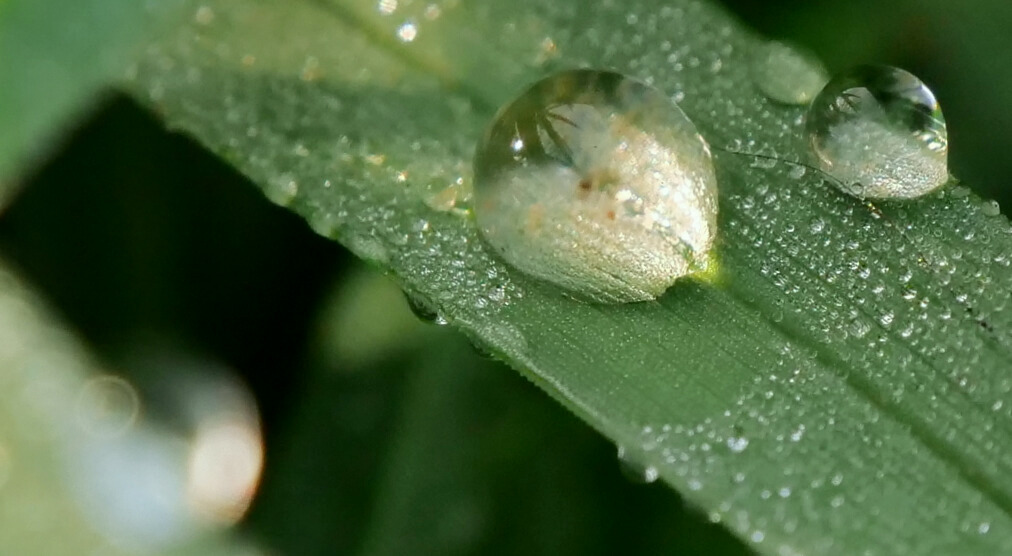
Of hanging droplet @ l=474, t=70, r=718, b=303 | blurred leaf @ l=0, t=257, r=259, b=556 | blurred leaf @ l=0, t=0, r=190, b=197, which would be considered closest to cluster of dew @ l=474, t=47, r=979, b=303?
hanging droplet @ l=474, t=70, r=718, b=303

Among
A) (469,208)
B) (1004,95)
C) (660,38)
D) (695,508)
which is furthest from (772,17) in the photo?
(695,508)

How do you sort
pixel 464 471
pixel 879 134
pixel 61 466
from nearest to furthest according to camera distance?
pixel 879 134 → pixel 61 466 → pixel 464 471

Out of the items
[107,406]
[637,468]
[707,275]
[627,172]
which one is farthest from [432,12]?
[107,406]

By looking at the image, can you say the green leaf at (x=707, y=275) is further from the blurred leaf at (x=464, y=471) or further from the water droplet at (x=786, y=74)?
the blurred leaf at (x=464, y=471)

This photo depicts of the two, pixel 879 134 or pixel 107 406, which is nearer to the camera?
pixel 879 134

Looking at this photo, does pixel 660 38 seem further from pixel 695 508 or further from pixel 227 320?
pixel 227 320

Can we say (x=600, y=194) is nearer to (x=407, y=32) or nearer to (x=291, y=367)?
(x=407, y=32)
